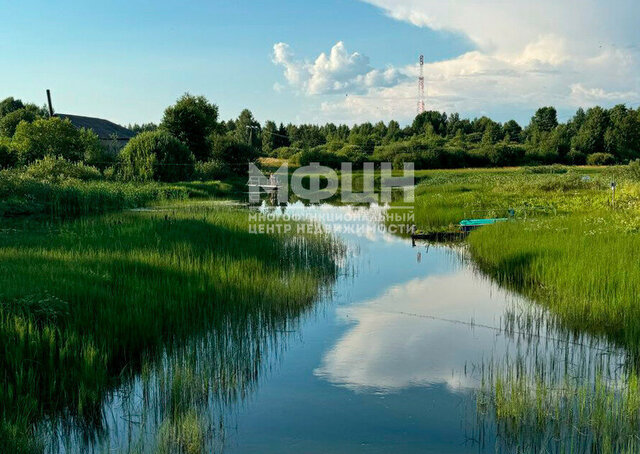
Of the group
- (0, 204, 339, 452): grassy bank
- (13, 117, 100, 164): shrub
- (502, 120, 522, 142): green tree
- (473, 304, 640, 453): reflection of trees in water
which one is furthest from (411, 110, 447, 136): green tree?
(473, 304, 640, 453): reflection of trees in water

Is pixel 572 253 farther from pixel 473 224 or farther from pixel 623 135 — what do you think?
pixel 623 135

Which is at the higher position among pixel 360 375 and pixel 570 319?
pixel 570 319

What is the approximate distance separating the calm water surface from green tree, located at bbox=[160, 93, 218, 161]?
41.7 meters

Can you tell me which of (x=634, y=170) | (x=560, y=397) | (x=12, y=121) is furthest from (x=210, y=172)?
(x=560, y=397)

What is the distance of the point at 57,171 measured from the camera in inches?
1146

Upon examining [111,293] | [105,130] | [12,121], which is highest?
[12,121]

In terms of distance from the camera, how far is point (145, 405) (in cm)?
639

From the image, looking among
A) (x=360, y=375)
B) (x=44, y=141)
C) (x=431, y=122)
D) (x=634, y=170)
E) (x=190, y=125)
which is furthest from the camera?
(x=431, y=122)

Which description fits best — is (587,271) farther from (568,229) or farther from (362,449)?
(362,449)

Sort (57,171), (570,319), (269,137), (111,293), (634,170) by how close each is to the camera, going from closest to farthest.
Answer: (111,293)
(570,319)
(57,171)
(634,170)
(269,137)

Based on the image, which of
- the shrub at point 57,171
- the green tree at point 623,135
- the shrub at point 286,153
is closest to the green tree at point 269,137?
the shrub at point 286,153

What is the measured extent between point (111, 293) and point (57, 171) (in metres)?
23.3

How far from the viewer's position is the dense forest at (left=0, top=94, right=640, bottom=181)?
36.1 meters

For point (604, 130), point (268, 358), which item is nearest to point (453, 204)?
point (268, 358)
